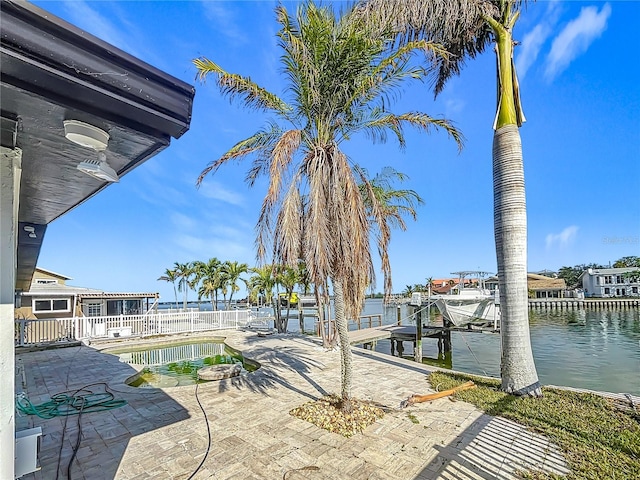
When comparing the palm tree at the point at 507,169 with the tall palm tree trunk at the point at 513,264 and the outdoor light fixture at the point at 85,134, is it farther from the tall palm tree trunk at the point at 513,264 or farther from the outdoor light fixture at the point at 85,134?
the outdoor light fixture at the point at 85,134

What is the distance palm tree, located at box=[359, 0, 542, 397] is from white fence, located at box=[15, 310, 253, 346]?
48.2 feet

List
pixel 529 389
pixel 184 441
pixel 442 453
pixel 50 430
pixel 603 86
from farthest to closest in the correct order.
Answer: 1. pixel 603 86
2. pixel 529 389
3. pixel 50 430
4. pixel 184 441
5. pixel 442 453

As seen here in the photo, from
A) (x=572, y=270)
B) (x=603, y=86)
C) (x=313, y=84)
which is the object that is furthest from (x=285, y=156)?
(x=572, y=270)

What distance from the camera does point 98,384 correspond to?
7.56 meters

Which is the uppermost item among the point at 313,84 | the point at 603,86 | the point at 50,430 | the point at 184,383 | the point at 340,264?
the point at 603,86

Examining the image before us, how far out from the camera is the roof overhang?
118 centimetres

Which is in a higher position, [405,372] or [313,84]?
[313,84]

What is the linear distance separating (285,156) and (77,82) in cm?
401

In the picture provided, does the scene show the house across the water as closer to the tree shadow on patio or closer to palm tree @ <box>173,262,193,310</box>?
the tree shadow on patio

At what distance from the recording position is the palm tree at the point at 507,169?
627cm

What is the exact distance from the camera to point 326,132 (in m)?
5.66

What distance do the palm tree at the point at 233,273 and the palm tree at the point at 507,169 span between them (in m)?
23.2

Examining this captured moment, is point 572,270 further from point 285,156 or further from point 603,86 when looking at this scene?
point 285,156

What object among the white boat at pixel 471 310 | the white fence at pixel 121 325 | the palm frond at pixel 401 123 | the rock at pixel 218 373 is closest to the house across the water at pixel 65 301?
the white fence at pixel 121 325
